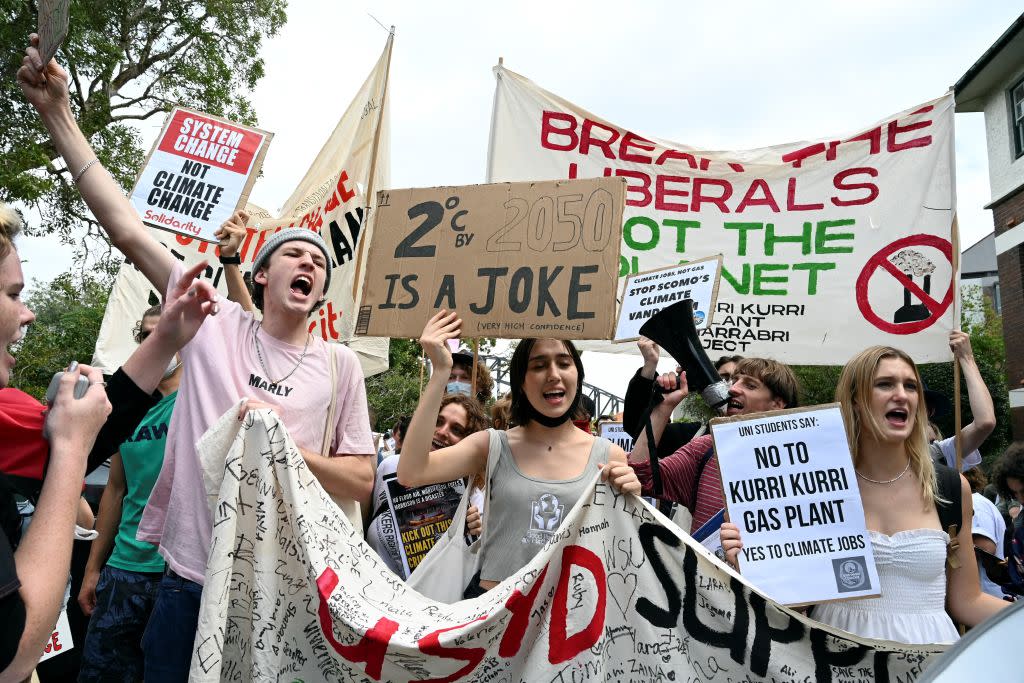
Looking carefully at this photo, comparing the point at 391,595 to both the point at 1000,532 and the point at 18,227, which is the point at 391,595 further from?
the point at 1000,532

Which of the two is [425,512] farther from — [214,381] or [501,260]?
[214,381]

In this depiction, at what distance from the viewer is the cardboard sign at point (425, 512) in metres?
3.71

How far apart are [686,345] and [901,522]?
931 millimetres

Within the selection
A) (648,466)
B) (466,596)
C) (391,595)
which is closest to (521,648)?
(391,595)

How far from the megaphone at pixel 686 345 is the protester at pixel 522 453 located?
33 cm

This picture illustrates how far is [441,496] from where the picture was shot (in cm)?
375

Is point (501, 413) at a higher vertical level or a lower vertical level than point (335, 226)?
lower

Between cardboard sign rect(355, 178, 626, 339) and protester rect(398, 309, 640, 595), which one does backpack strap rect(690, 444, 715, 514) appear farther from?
cardboard sign rect(355, 178, 626, 339)

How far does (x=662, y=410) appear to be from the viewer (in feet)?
11.8

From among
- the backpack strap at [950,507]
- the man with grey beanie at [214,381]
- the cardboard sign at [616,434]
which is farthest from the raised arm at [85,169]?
the cardboard sign at [616,434]

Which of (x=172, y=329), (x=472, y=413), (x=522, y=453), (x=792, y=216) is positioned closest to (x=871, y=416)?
(x=522, y=453)

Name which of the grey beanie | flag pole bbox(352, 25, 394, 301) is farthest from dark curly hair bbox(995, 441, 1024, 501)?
the grey beanie

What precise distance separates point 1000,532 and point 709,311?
2.88m
